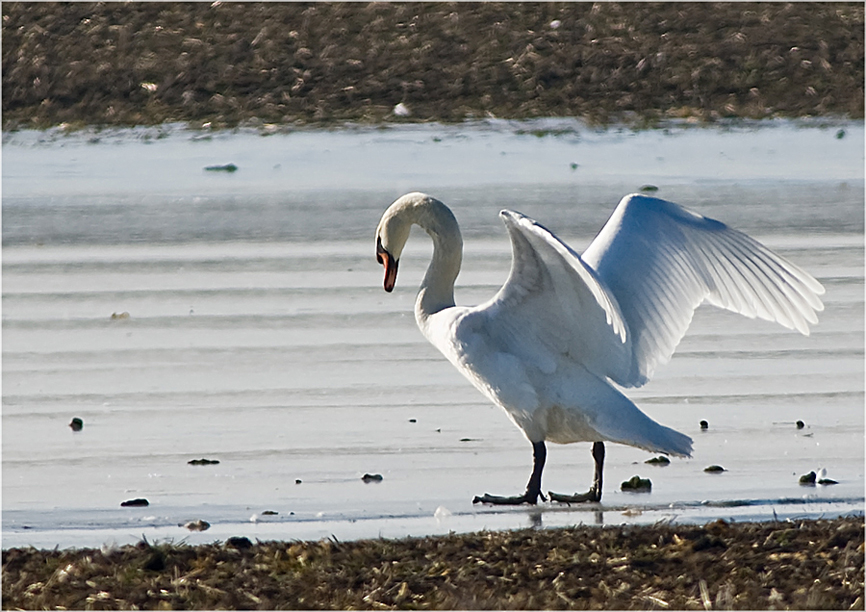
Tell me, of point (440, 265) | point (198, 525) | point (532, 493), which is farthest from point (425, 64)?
point (198, 525)

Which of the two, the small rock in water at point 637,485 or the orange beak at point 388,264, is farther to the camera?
the orange beak at point 388,264

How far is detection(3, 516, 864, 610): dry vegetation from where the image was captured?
5109 millimetres

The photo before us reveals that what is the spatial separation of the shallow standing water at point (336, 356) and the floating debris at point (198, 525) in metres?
0.04

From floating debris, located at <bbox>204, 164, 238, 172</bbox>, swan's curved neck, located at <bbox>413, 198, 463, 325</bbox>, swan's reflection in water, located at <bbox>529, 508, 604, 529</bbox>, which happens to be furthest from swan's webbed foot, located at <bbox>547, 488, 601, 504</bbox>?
floating debris, located at <bbox>204, 164, 238, 172</bbox>

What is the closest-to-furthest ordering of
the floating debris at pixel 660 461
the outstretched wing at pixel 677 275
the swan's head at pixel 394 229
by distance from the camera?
the outstretched wing at pixel 677 275, the floating debris at pixel 660 461, the swan's head at pixel 394 229

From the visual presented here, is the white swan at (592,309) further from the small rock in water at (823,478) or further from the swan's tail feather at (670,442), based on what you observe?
the small rock in water at (823,478)

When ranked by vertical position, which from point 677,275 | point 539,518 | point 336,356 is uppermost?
point 677,275

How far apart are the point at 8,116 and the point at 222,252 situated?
6.33 metres

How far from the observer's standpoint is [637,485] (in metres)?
6.52

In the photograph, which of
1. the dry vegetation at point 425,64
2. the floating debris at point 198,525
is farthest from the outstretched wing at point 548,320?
the dry vegetation at point 425,64

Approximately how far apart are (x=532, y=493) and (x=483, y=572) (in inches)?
39.0

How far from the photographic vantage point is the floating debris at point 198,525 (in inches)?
235

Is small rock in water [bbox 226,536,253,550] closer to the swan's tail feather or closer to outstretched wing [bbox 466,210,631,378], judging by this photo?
outstretched wing [bbox 466,210,631,378]

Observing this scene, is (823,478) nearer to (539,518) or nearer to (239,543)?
(539,518)
